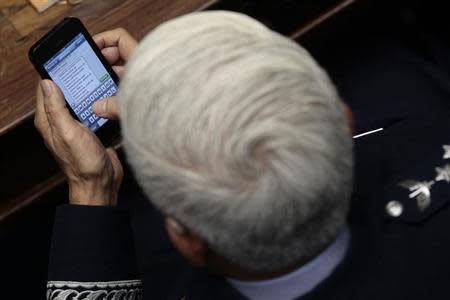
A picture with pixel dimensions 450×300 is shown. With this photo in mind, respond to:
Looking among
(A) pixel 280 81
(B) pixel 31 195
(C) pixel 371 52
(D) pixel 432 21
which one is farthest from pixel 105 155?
(D) pixel 432 21

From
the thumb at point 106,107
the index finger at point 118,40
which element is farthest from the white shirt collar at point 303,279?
the index finger at point 118,40

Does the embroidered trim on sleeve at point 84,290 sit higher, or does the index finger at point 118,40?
the index finger at point 118,40

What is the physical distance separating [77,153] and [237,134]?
1.35 feet

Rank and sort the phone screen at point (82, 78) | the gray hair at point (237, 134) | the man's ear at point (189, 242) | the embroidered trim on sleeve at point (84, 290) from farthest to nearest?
the phone screen at point (82, 78), the embroidered trim on sleeve at point (84, 290), the man's ear at point (189, 242), the gray hair at point (237, 134)

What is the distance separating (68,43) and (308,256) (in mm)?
503

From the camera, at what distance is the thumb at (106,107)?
0.92m

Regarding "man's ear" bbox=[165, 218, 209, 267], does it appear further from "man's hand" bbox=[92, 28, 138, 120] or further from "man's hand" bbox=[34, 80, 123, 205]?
"man's hand" bbox=[92, 28, 138, 120]

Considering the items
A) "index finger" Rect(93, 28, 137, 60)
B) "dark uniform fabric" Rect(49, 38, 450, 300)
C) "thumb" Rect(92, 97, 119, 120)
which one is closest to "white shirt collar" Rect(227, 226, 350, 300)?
"dark uniform fabric" Rect(49, 38, 450, 300)

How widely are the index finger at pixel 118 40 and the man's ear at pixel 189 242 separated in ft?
1.25

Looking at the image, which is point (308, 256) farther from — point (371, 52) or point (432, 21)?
point (432, 21)

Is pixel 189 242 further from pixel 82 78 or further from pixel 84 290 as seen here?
pixel 82 78

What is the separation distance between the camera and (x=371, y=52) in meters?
1.24

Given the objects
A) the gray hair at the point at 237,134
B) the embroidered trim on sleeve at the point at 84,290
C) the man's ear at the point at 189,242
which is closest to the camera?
the gray hair at the point at 237,134

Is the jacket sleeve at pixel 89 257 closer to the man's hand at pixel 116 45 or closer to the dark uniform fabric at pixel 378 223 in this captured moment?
the dark uniform fabric at pixel 378 223
